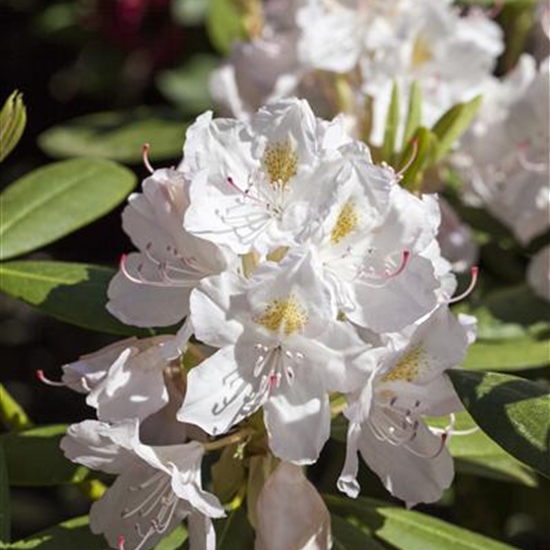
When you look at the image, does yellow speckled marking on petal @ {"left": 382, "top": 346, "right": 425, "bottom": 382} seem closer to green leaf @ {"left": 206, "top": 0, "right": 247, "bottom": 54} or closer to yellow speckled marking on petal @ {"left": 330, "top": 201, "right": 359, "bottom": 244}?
yellow speckled marking on petal @ {"left": 330, "top": 201, "right": 359, "bottom": 244}

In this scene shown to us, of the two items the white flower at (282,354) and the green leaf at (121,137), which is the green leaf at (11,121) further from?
the green leaf at (121,137)

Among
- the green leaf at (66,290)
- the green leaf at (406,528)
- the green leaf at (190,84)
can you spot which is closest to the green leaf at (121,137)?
the green leaf at (190,84)

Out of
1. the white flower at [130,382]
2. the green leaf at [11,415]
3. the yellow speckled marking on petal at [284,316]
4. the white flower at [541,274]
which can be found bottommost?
the white flower at [541,274]

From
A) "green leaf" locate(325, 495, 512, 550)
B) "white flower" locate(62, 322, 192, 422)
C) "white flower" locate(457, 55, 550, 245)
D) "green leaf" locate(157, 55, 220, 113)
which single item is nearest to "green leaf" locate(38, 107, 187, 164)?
"green leaf" locate(157, 55, 220, 113)

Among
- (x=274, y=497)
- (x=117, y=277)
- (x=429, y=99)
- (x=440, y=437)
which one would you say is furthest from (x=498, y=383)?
(x=429, y=99)

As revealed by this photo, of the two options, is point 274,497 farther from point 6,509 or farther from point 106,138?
point 106,138

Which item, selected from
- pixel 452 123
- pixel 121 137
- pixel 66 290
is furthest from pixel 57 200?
pixel 121 137
